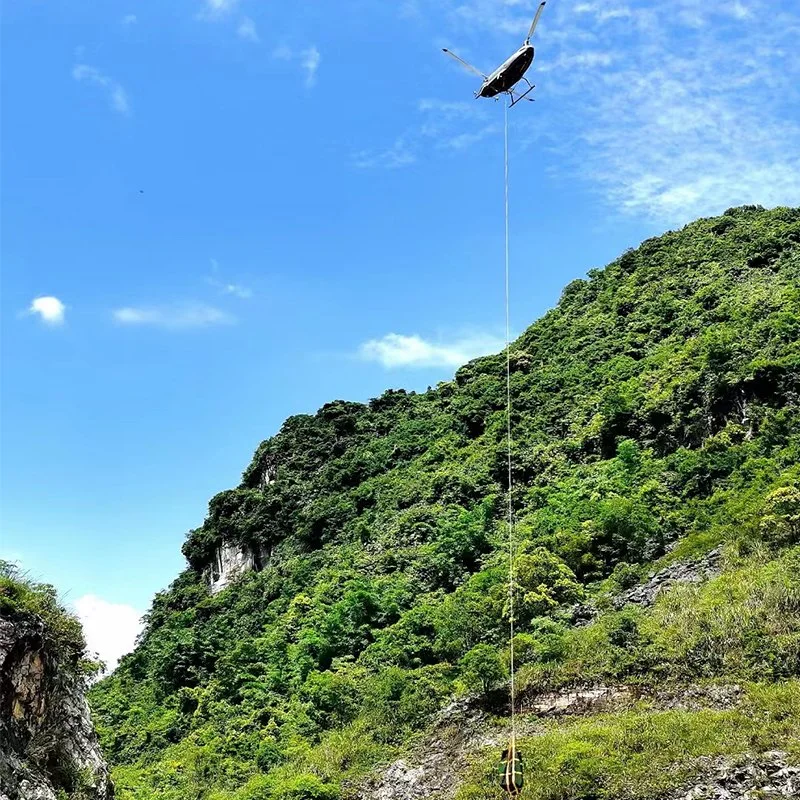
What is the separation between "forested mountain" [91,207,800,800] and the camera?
62.5ft

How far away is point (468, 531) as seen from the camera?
112ft

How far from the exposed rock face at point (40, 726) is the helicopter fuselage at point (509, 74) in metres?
10.7

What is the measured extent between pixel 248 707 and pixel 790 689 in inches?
776

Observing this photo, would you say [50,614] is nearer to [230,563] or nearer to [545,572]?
[545,572]

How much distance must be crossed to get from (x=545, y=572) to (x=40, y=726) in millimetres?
17519

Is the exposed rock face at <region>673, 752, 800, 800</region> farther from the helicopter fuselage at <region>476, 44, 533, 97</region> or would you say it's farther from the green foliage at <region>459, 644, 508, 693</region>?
the helicopter fuselage at <region>476, 44, 533, 97</region>

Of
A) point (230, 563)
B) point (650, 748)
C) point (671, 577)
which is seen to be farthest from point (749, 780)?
point (230, 563)

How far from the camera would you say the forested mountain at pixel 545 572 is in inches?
750

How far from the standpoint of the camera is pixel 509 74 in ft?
41.9

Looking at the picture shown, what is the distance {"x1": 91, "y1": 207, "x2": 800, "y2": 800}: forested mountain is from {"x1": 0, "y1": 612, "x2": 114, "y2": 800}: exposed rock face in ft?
28.6

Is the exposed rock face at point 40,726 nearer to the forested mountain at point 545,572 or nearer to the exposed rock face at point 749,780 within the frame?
the forested mountain at point 545,572

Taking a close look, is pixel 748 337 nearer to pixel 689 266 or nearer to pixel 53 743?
pixel 689 266

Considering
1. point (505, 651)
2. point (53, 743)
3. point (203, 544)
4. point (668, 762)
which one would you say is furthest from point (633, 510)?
point (203, 544)

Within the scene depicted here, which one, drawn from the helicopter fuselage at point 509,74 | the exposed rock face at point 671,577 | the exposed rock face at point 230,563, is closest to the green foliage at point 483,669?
the exposed rock face at point 671,577
